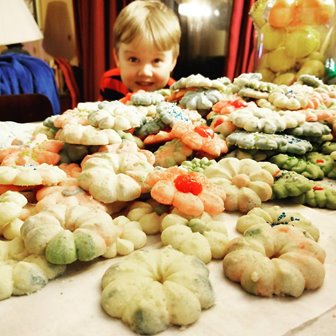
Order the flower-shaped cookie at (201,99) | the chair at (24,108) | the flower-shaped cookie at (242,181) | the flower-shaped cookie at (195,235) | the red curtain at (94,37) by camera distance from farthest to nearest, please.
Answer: the red curtain at (94,37), the chair at (24,108), the flower-shaped cookie at (201,99), the flower-shaped cookie at (242,181), the flower-shaped cookie at (195,235)

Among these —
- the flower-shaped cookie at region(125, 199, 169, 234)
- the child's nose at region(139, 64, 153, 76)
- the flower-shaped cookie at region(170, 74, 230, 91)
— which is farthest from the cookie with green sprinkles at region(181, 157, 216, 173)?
the child's nose at region(139, 64, 153, 76)

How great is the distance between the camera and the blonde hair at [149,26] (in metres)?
1.85

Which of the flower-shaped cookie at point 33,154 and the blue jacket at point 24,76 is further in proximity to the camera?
the blue jacket at point 24,76

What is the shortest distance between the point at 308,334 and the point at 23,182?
44cm

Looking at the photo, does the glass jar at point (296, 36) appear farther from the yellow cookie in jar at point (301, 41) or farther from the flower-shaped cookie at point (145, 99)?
the flower-shaped cookie at point (145, 99)

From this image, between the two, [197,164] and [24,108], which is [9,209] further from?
[24,108]

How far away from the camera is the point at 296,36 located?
130cm

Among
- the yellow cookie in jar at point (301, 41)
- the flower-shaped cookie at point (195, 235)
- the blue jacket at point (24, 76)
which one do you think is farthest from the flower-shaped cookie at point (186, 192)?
the blue jacket at point (24, 76)

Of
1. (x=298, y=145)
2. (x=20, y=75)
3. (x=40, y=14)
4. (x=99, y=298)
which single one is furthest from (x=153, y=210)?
(x=40, y=14)

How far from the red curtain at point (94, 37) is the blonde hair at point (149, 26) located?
1.17m

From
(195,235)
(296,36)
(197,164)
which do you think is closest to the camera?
(195,235)

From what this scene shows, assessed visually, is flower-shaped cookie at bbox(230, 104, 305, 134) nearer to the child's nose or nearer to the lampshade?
the child's nose

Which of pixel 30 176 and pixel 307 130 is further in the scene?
pixel 307 130

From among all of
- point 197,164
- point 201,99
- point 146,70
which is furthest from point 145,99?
point 146,70
